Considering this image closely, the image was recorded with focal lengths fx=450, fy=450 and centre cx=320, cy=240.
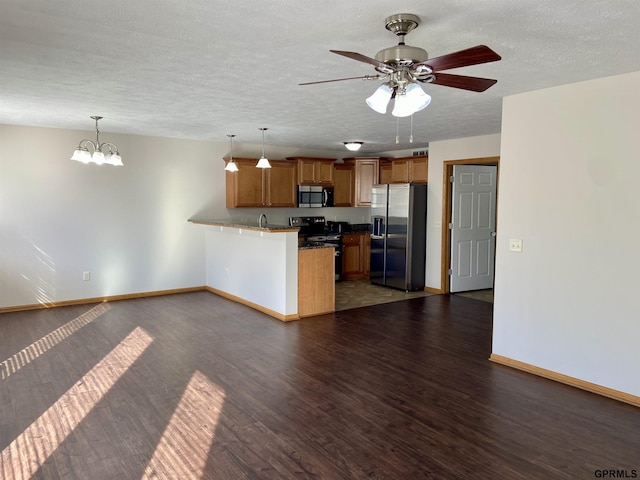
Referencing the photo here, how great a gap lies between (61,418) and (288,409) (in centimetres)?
153

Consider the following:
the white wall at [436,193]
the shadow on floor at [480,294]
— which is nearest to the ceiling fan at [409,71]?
the white wall at [436,193]

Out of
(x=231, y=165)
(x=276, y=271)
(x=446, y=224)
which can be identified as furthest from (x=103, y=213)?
(x=446, y=224)

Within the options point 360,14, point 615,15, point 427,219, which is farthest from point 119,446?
point 427,219

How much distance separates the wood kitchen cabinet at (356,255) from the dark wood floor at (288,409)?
3.17 m

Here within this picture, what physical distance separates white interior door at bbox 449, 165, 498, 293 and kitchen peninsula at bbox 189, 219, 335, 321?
2.38 m

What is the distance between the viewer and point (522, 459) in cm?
259

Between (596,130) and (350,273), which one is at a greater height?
(596,130)

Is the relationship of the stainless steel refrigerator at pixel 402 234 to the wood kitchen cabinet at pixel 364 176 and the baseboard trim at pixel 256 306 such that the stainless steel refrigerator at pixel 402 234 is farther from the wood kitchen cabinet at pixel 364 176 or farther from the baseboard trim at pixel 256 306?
the baseboard trim at pixel 256 306

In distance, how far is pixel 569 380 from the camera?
3662 millimetres

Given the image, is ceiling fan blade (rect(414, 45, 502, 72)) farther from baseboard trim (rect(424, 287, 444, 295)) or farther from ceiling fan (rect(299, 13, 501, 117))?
baseboard trim (rect(424, 287, 444, 295))

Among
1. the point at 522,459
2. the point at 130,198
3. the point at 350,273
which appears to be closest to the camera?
the point at 522,459

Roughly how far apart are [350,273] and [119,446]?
19.6 ft

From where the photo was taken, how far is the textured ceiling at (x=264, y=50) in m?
2.21

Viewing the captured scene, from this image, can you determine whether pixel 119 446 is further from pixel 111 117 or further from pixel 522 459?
pixel 111 117
